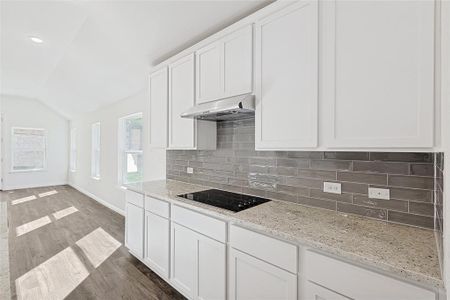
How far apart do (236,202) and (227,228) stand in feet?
1.17

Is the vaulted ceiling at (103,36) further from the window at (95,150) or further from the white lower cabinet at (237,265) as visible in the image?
the white lower cabinet at (237,265)

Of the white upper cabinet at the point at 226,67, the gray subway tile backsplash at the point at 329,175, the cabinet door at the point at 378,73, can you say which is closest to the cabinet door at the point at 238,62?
the white upper cabinet at the point at 226,67

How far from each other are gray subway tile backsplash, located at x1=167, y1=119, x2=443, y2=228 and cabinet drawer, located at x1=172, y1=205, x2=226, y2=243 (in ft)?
2.09

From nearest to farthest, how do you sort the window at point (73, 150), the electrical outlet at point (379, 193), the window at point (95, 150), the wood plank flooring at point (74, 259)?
the electrical outlet at point (379, 193) → the wood plank flooring at point (74, 259) → the window at point (95, 150) → the window at point (73, 150)

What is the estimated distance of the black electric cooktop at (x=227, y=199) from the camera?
1.86 m

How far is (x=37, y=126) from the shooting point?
24.7ft

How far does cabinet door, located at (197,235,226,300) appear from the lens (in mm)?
1688

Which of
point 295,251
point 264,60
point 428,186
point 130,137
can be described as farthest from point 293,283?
point 130,137

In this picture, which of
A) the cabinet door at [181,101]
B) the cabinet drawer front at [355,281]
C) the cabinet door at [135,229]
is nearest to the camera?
the cabinet drawer front at [355,281]

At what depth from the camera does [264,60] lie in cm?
175

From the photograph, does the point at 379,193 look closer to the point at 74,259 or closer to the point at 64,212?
the point at 74,259

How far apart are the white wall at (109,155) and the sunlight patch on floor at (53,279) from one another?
61.6 inches

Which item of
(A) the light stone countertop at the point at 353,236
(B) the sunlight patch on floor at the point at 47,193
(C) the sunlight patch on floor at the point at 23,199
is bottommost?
(C) the sunlight patch on floor at the point at 23,199

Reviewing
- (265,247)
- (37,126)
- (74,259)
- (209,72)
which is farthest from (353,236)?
(37,126)
